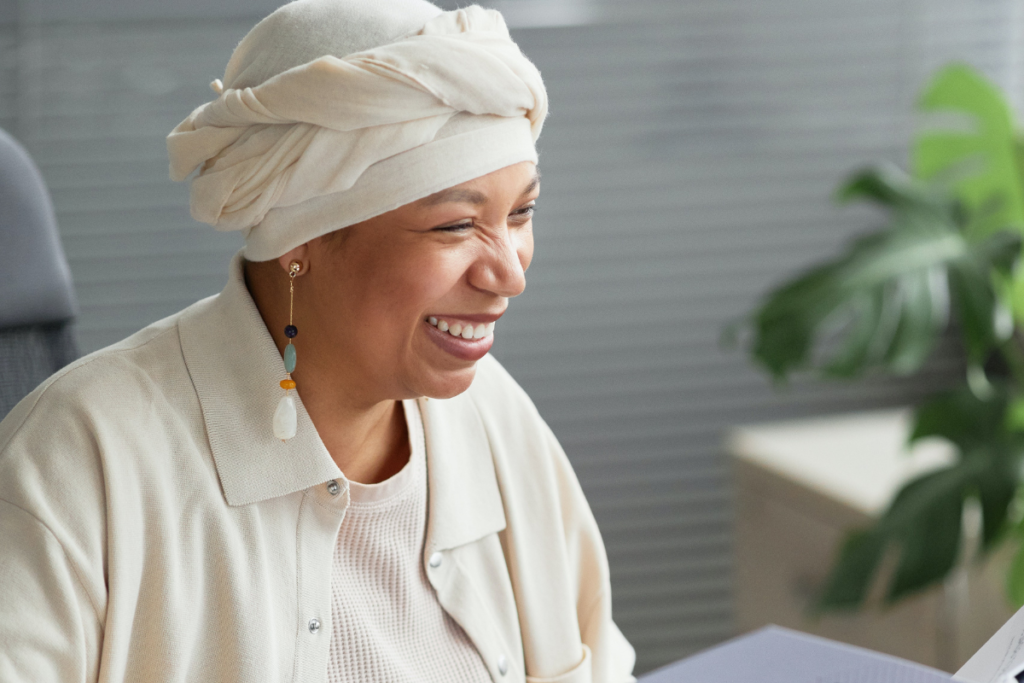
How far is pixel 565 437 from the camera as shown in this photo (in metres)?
2.55

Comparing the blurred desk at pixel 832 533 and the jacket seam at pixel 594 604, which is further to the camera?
the blurred desk at pixel 832 533

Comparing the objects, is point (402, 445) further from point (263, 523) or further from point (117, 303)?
point (117, 303)

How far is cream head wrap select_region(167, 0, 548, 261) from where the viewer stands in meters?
0.84

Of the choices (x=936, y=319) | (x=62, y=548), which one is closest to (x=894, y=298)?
(x=936, y=319)

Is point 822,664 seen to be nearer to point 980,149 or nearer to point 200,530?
point 200,530

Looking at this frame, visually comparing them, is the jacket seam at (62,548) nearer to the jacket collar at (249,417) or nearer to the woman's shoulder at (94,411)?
the woman's shoulder at (94,411)

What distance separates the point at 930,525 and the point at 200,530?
1.28 metres

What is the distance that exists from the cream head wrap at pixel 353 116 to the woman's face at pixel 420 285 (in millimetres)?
22

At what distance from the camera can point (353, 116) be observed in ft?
2.73

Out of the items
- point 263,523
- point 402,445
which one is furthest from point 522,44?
point 263,523

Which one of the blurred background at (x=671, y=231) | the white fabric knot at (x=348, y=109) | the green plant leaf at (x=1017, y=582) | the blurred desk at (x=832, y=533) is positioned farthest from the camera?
the blurred background at (x=671, y=231)

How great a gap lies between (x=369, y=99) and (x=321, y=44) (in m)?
0.08

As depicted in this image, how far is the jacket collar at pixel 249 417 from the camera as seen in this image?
2.97 ft

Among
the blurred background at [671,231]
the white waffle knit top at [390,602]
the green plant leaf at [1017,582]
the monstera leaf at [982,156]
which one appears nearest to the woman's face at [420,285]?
the white waffle knit top at [390,602]
